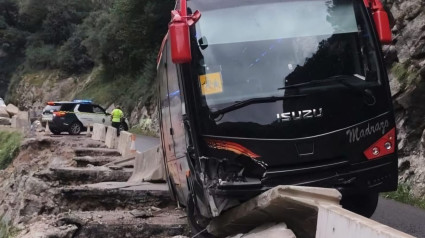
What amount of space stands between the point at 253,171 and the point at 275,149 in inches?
13.6

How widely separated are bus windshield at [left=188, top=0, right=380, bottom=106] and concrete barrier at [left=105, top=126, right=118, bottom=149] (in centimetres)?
1497

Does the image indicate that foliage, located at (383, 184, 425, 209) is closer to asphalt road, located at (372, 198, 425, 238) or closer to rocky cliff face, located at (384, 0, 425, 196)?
rocky cliff face, located at (384, 0, 425, 196)

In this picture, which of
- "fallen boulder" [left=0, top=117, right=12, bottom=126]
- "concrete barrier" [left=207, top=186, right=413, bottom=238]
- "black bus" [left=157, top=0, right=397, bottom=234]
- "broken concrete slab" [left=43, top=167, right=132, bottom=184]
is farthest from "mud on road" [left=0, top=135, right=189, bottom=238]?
"fallen boulder" [left=0, top=117, right=12, bottom=126]

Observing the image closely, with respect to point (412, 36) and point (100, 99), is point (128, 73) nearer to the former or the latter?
point (100, 99)

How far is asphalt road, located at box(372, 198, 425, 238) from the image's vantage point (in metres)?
8.48

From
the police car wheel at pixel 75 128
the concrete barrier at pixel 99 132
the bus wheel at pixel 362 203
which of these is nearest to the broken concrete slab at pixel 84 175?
the bus wheel at pixel 362 203

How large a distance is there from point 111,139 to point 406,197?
1310 centimetres

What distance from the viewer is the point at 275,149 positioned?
6.14 metres

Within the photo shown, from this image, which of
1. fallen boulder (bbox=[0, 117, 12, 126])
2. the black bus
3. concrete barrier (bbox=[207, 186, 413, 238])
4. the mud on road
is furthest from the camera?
fallen boulder (bbox=[0, 117, 12, 126])

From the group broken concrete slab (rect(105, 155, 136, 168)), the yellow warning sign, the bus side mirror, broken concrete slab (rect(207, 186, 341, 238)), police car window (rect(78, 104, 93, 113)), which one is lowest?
broken concrete slab (rect(105, 155, 136, 168))

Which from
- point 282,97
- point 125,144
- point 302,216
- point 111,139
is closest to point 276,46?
point 282,97

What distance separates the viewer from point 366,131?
6.35 meters

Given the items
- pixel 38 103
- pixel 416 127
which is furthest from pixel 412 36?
pixel 38 103

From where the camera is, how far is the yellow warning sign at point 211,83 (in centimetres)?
630
